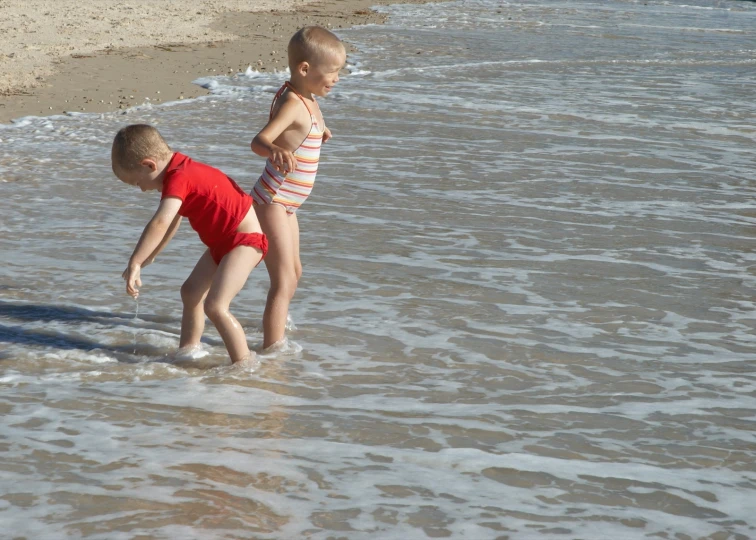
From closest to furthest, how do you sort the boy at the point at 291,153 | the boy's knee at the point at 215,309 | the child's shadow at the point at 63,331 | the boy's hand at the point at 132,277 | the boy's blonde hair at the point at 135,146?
1. the boy's hand at the point at 132,277
2. the boy's blonde hair at the point at 135,146
3. the boy's knee at the point at 215,309
4. the boy at the point at 291,153
5. the child's shadow at the point at 63,331

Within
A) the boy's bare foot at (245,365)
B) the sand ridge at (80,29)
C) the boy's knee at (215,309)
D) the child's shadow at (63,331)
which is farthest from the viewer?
the sand ridge at (80,29)

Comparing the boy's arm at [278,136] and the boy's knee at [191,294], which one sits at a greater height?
the boy's arm at [278,136]

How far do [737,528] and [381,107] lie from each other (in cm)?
844

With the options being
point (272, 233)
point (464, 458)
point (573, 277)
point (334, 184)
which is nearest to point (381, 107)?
point (334, 184)

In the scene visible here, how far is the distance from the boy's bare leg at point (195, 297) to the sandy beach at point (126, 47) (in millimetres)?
6280

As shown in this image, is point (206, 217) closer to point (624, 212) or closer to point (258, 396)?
point (258, 396)

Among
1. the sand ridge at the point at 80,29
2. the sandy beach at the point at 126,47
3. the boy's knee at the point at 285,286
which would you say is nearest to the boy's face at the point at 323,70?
Answer: the boy's knee at the point at 285,286

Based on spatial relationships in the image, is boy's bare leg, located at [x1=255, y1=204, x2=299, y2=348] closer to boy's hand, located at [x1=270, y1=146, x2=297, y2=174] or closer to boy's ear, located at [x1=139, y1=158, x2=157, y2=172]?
boy's hand, located at [x1=270, y1=146, x2=297, y2=174]

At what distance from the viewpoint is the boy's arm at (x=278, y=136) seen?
411cm

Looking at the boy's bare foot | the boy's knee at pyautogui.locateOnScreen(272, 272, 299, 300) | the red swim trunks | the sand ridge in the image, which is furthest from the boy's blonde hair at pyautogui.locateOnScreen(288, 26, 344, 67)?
the sand ridge

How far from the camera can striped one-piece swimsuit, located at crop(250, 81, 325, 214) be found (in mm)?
4234

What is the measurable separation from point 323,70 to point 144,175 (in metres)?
0.92

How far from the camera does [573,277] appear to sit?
5.46 m

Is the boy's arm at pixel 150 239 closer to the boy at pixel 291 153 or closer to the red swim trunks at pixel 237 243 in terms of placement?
the red swim trunks at pixel 237 243
